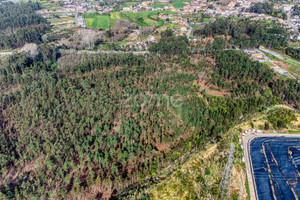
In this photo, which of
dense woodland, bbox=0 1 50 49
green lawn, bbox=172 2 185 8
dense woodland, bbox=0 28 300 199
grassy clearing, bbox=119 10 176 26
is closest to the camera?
dense woodland, bbox=0 28 300 199

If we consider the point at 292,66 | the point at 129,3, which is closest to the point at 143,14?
the point at 129,3

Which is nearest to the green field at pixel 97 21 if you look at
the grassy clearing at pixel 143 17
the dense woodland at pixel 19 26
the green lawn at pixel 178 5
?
the grassy clearing at pixel 143 17

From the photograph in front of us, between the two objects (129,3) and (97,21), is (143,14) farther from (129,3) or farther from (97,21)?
(129,3)

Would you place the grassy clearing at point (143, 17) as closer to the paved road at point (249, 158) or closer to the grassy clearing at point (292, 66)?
the grassy clearing at point (292, 66)

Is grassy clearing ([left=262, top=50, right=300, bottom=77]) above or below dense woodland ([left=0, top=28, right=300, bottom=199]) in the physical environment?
above

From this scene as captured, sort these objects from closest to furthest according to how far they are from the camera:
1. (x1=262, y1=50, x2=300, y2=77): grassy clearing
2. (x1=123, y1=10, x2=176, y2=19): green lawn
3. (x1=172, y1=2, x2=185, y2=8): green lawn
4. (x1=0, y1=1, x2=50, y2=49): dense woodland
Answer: (x1=262, y1=50, x2=300, y2=77): grassy clearing < (x1=0, y1=1, x2=50, y2=49): dense woodland < (x1=123, y1=10, x2=176, y2=19): green lawn < (x1=172, y1=2, x2=185, y2=8): green lawn

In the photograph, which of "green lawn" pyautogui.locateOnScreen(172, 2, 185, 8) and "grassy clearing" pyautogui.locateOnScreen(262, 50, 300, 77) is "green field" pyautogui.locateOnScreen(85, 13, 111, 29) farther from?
"grassy clearing" pyautogui.locateOnScreen(262, 50, 300, 77)

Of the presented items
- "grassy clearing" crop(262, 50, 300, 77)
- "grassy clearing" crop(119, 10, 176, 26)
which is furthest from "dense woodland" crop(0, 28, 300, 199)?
"grassy clearing" crop(119, 10, 176, 26)

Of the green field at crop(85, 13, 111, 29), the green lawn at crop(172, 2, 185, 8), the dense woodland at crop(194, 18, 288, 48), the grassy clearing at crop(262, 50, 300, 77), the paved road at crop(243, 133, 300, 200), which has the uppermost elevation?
the green lawn at crop(172, 2, 185, 8)
